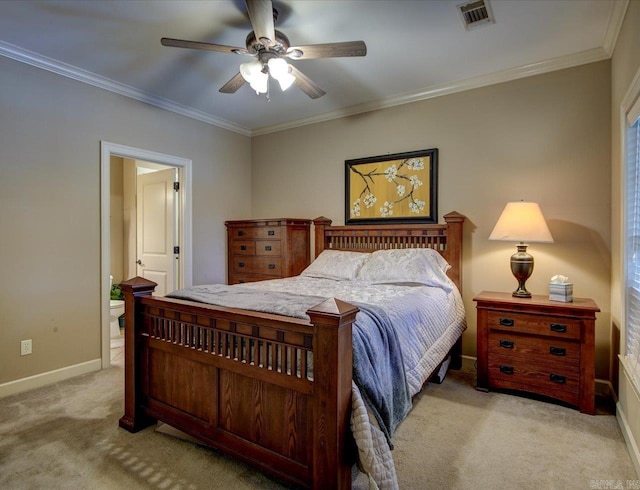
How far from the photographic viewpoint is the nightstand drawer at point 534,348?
2426 mm

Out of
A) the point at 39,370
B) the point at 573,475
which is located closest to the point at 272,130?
A: the point at 39,370

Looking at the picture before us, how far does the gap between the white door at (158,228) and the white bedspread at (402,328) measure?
1745 millimetres

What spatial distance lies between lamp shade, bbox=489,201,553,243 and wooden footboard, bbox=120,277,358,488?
1.84 meters

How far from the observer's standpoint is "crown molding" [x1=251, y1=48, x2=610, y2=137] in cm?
277

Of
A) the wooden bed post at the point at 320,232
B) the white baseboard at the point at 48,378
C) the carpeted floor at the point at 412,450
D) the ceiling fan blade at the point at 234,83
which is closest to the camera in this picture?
the carpeted floor at the point at 412,450

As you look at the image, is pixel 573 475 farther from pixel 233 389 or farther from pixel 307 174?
pixel 307 174

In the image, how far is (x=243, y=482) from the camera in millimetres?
1687

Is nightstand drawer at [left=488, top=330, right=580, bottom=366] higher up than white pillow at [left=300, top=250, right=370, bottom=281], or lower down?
lower down

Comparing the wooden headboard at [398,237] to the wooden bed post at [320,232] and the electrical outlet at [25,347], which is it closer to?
the wooden bed post at [320,232]

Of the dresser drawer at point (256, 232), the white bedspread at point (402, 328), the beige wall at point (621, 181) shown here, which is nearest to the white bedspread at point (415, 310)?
the white bedspread at point (402, 328)

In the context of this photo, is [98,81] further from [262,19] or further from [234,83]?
[262,19]

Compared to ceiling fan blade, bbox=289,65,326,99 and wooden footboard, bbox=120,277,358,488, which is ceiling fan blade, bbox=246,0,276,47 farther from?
wooden footboard, bbox=120,277,358,488

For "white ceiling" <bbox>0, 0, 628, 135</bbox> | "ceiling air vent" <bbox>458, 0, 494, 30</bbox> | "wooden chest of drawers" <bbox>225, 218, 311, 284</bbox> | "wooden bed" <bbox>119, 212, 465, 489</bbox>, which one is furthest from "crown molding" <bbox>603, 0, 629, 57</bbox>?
"wooden chest of drawers" <bbox>225, 218, 311, 284</bbox>

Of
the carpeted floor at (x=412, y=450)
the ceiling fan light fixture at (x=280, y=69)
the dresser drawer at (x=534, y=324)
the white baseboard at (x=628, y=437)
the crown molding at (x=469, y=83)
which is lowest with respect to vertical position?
the carpeted floor at (x=412, y=450)
